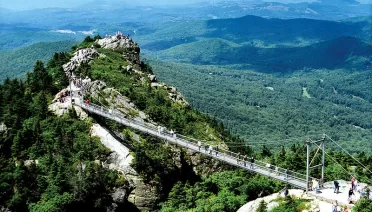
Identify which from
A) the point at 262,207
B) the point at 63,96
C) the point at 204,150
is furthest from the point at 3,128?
the point at 262,207

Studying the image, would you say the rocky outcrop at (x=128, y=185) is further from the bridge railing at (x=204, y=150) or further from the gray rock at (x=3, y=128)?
the gray rock at (x=3, y=128)

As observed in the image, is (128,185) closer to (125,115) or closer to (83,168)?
(83,168)

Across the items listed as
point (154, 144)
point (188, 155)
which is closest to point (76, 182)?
point (154, 144)

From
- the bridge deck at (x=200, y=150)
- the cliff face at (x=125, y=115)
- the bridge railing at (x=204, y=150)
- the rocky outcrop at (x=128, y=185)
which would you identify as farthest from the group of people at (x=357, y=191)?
the cliff face at (x=125, y=115)

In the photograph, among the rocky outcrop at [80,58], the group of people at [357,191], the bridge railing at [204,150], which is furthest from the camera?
the rocky outcrop at [80,58]

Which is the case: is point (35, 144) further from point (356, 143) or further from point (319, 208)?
point (356, 143)

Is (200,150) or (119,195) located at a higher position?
(200,150)

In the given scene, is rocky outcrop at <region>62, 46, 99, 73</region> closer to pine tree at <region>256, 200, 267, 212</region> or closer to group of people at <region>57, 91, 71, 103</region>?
group of people at <region>57, 91, 71, 103</region>
